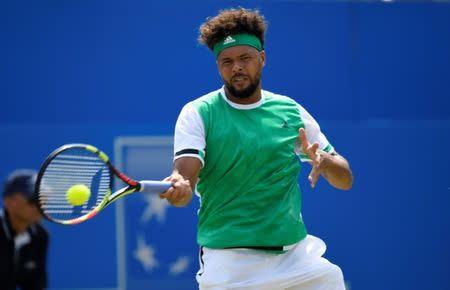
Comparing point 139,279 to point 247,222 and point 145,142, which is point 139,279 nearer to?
point 145,142

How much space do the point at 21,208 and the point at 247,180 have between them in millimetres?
1122

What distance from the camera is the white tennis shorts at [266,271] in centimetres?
389

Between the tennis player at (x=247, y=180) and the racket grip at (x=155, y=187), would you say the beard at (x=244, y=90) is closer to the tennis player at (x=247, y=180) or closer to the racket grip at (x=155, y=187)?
the tennis player at (x=247, y=180)

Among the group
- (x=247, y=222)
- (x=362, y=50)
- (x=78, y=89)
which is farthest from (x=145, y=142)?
(x=247, y=222)

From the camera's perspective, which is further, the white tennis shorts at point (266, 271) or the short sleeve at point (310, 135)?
the short sleeve at point (310, 135)

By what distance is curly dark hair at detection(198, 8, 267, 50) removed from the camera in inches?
167

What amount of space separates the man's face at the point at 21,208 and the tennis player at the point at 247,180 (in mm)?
824

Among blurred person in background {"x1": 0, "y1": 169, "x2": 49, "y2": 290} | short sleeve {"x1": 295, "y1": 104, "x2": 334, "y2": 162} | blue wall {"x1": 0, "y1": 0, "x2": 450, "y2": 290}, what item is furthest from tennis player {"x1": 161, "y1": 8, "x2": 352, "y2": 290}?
blue wall {"x1": 0, "y1": 0, "x2": 450, "y2": 290}

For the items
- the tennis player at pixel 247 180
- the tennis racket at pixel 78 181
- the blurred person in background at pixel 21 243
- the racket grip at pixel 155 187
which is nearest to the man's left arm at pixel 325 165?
the tennis player at pixel 247 180

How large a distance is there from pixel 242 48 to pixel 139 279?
7.95ft

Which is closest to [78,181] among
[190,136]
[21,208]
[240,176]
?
[21,208]

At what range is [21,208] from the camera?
420cm

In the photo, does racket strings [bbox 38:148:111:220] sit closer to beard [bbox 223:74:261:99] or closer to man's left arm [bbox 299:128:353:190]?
beard [bbox 223:74:261:99]

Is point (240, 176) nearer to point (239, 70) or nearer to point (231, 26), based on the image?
point (239, 70)
